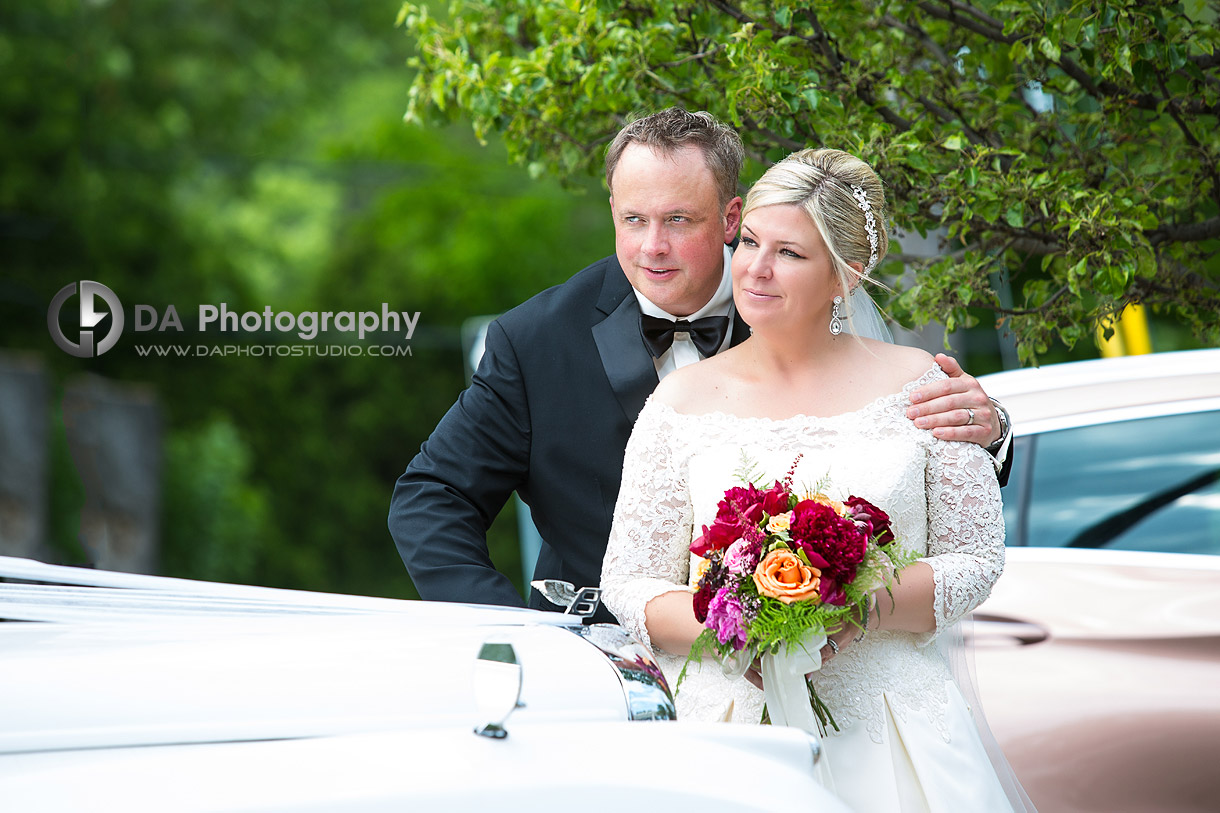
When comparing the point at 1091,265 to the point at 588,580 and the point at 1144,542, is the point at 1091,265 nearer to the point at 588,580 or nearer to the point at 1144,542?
the point at 1144,542

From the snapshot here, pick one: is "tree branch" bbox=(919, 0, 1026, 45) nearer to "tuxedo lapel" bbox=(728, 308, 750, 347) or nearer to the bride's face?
"tuxedo lapel" bbox=(728, 308, 750, 347)

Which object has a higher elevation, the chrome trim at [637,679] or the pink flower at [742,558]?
the pink flower at [742,558]

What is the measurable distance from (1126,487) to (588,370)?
169 centimetres

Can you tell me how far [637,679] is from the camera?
6.22ft

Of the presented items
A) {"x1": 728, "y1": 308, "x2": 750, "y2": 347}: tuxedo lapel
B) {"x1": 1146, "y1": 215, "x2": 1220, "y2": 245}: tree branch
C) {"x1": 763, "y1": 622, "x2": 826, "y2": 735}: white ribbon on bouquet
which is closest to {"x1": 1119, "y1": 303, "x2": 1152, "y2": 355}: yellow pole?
{"x1": 1146, "y1": 215, "x2": 1220, "y2": 245}: tree branch

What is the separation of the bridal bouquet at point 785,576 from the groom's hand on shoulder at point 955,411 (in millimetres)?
343

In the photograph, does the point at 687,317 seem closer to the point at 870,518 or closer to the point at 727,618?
the point at 870,518

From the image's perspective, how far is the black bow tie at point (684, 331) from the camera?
9.73ft

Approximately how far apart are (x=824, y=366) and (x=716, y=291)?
1.35ft

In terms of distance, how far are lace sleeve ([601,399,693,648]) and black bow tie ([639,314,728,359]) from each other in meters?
0.39

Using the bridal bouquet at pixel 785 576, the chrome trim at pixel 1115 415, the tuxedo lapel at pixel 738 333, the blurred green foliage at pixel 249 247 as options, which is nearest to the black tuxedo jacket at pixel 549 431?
the tuxedo lapel at pixel 738 333

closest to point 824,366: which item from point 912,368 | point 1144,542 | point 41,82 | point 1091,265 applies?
point 912,368

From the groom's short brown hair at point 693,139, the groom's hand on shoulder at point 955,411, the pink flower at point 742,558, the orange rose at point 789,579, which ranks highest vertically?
the groom's short brown hair at point 693,139

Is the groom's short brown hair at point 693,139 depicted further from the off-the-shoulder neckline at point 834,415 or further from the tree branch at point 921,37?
the tree branch at point 921,37
